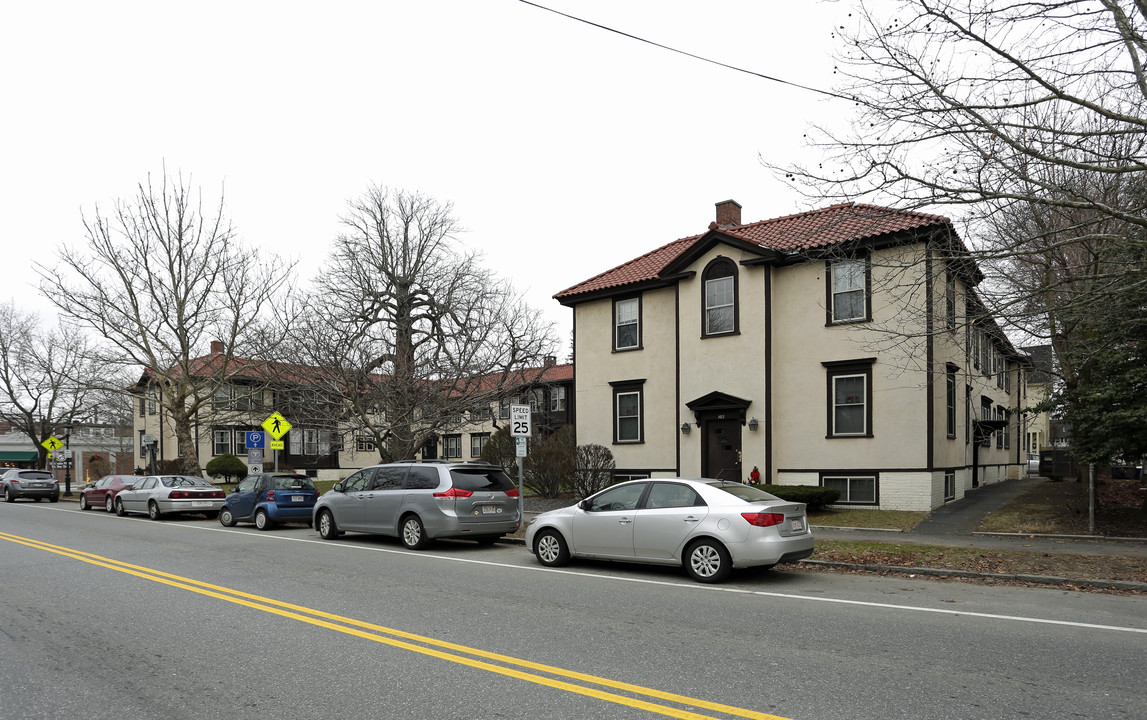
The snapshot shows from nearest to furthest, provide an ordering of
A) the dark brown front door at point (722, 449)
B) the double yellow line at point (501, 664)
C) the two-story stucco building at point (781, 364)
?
the double yellow line at point (501, 664) < the two-story stucco building at point (781, 364) < the dark brown front door at point (722, 449)

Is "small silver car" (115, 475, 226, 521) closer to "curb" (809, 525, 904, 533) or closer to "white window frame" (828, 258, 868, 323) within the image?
"curb" (809, 525, 904, 533)

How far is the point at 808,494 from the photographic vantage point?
1831 centimetres

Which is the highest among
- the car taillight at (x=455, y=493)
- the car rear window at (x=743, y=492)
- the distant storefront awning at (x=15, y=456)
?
the car rear window at (x=743, y=492)

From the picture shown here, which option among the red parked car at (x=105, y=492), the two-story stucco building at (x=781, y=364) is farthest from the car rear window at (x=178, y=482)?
the two-story stucco building at (x=781, y=364)

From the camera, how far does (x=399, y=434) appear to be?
22016 mm

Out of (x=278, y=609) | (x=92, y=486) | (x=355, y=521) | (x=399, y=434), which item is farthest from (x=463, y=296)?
(x=278, y=609)

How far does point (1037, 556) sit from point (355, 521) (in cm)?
1192

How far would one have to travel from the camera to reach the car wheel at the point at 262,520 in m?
18.9

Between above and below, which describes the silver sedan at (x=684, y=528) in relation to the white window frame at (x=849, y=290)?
below

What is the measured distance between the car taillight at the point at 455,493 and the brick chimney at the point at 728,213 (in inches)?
580

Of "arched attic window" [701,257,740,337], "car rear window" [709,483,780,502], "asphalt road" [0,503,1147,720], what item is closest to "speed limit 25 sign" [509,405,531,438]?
"asphalt road" [0,503,1147,720]

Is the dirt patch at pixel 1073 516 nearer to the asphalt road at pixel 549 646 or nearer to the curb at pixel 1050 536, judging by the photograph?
the curb at pixel 1050 536

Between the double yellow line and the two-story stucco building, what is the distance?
13016 mm

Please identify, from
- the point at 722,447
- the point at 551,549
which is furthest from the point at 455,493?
the point at 722,447
